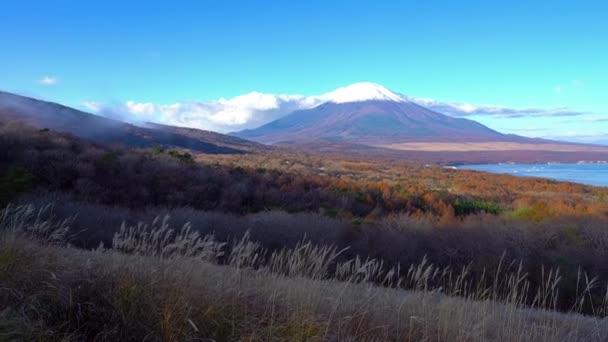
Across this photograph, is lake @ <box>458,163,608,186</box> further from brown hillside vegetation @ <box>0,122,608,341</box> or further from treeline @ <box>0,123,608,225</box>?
treeline @ <box>0,123,608,225</box>

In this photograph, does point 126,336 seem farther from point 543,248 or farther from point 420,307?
point 543,248

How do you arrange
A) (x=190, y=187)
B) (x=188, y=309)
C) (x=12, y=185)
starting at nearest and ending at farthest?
(x=188, y=309) < (x=12, y=185) < (x=190, y=187)

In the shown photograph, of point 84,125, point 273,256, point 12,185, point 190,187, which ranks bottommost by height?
point 190,187

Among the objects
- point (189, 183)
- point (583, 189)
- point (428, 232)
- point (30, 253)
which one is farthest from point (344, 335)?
point (583, 189)

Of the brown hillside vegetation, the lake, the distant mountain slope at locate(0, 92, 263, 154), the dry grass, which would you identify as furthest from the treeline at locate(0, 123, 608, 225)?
the lake

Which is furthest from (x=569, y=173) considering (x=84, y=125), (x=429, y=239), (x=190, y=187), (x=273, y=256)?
(x=273, y=256)

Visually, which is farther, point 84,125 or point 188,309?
point 84,125

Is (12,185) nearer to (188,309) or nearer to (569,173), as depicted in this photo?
(188,309)

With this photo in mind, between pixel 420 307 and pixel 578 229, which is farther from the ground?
pixel 420 307

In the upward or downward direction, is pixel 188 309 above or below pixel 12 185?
above

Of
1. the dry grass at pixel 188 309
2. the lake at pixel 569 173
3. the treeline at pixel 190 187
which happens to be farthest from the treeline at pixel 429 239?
the lake at pixel 569 173

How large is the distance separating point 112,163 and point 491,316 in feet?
71.4

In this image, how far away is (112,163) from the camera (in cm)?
2377

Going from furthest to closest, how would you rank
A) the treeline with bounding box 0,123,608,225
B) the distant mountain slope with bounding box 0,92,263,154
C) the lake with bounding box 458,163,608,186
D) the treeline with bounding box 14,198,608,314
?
the lake with bounding box 458,163,608,186
the distant mountain slope with bounding box 0,92,263,154
the treeline with bounding box 0,123,608,225
the treeline with bounding box 14,198,608,314
